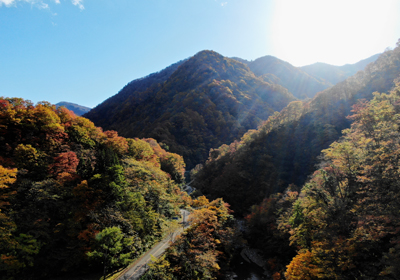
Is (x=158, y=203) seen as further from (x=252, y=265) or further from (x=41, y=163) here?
(x=252, y=265)

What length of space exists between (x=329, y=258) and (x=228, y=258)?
58.4ft

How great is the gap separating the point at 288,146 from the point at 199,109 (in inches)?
3350

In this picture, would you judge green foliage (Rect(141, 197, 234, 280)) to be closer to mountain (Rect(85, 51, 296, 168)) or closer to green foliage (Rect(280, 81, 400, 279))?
green foliage (Rect(280, 81, 400, 279))

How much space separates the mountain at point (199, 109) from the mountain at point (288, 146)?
43.0m

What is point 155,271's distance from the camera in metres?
17.4

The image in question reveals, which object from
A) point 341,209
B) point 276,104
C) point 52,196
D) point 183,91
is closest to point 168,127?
point 183,91

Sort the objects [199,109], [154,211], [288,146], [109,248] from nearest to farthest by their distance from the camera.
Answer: [109,248] → [154,211] → [288,146] → [199,109]

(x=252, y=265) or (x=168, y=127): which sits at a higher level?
(x=168, y=127)

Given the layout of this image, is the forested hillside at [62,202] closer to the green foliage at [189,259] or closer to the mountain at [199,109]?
the green foliage at [189,259]

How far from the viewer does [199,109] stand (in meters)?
137

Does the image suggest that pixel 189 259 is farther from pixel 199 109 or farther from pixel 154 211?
pixel 199 109

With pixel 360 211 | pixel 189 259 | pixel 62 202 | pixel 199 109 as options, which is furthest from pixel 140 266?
pixel 199 109

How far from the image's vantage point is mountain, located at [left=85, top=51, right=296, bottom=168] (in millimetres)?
114062

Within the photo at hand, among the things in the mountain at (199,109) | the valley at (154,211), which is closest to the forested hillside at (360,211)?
the valley at (154,211)
